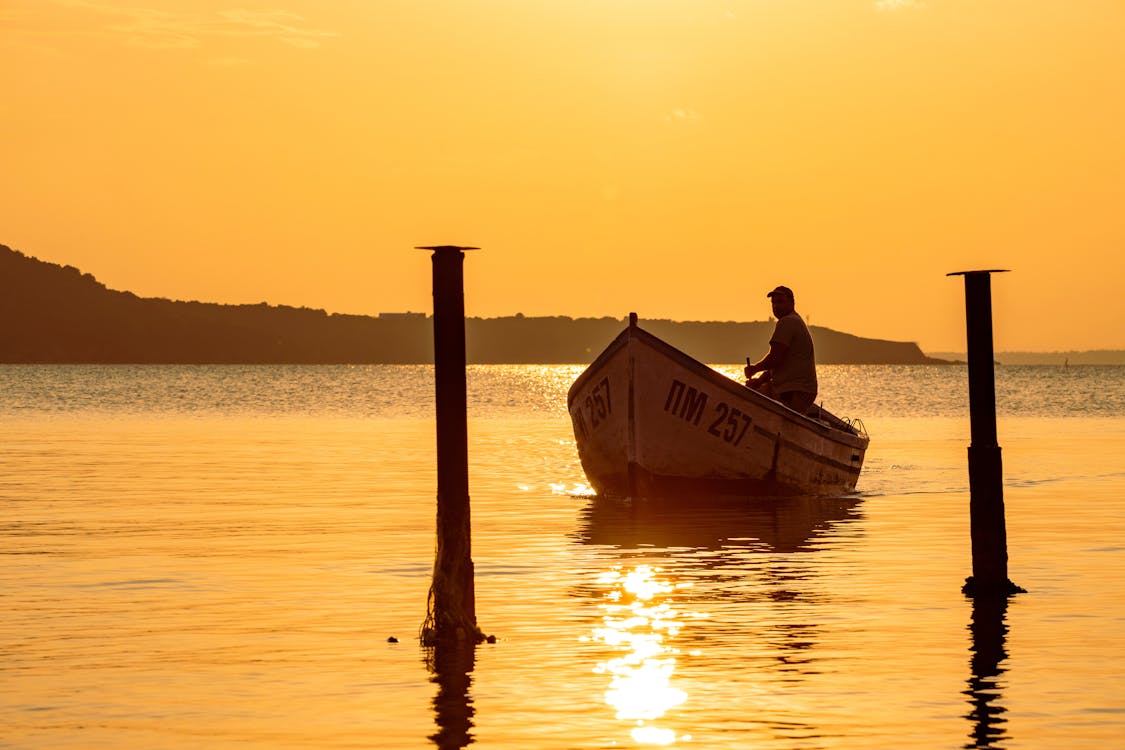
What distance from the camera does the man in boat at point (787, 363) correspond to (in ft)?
74.8

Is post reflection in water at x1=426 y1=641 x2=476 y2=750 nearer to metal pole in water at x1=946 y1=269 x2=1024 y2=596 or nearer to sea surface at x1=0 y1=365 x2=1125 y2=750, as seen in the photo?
sea surface at x1=0 y1=365 x2=1125 y2=750

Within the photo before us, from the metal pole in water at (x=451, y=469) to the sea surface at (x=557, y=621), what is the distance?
359 mm

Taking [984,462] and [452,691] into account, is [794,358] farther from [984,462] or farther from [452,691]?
[452,691]

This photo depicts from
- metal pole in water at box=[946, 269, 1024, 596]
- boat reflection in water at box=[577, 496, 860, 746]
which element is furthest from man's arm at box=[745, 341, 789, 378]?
metal pole in water at box=[946, 269, 1024, 596]

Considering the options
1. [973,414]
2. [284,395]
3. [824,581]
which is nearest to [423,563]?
[824,581]

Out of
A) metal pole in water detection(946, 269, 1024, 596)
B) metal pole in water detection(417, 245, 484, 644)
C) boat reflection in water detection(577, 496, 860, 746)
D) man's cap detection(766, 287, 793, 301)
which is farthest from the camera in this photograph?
man's cap detection(766, 287, 793, 301)

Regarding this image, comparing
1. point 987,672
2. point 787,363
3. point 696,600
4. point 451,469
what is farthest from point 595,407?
point 987,672

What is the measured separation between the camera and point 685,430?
23.9 metres

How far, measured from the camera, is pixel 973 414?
14859mm

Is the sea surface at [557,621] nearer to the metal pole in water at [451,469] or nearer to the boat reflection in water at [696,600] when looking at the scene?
the boat reflection in water at [696,600]

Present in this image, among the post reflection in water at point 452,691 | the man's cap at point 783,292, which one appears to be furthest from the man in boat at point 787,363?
the post reflection in water at point 452,691

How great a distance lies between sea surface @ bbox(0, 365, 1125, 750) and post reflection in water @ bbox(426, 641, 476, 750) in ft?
0.10

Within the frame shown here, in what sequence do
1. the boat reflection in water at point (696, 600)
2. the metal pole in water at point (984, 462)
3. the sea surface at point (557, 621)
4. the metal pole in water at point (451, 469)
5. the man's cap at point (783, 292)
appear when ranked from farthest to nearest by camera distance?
the man's cap at point (783, 292), the metal pole in water at point (984, 462), the metal pole in water at point (451, 469), the boat reflection in water at point (696, 600), the sea surface at point (557, 621)

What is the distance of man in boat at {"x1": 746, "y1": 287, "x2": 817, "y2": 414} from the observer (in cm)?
2280
